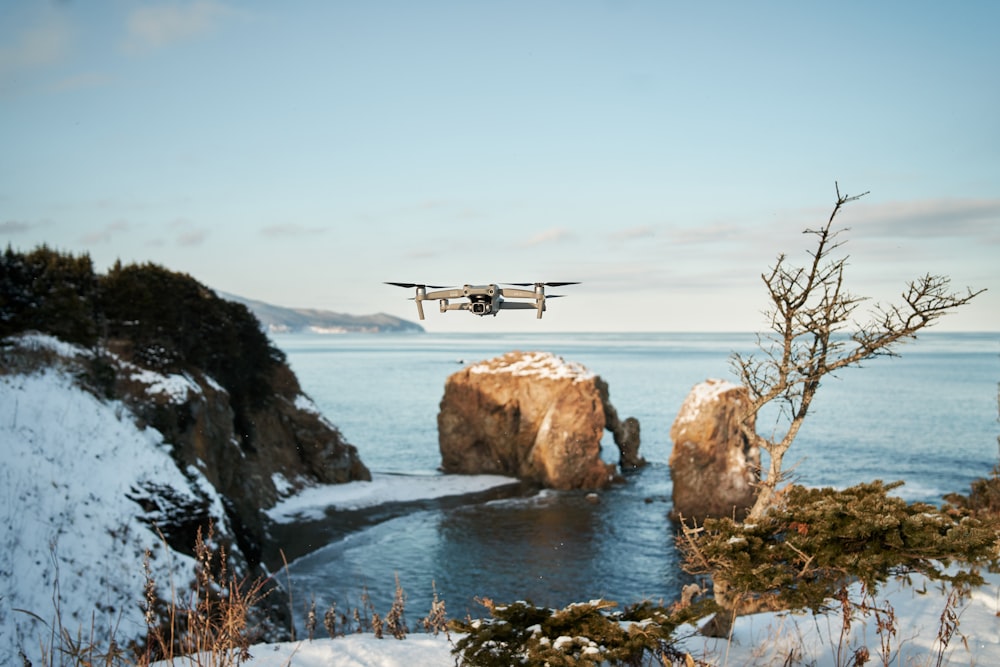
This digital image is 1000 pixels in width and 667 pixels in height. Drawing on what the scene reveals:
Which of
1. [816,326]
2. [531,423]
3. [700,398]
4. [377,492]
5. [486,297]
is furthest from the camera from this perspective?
[531,423]

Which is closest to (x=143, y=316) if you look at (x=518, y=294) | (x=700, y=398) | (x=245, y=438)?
(x=245, y=438)

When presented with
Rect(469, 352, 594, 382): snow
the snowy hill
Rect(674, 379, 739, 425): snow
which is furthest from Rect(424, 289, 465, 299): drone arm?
Rect(469, 352, 594, 382): snow

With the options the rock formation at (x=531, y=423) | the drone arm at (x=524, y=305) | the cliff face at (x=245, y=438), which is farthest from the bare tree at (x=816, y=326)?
the rock formation at (x=531, y=423)

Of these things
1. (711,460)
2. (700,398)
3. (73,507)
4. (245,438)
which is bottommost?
(711,460)

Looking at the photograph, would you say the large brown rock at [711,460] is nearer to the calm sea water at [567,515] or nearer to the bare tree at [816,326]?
the calm sea water at [567,515]

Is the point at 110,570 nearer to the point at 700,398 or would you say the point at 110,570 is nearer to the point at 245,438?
the point at 245,438

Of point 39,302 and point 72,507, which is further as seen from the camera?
point 39,302
